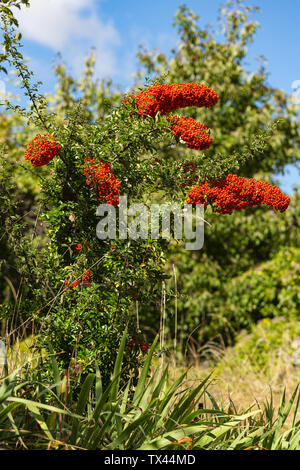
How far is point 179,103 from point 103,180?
806 millimetres

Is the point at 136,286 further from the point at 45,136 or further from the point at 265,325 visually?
→ the point at 265,325

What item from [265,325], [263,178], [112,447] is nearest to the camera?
[112,447]

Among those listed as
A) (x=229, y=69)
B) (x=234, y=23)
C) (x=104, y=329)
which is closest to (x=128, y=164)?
(x=104, y=329)

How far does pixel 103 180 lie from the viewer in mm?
2945

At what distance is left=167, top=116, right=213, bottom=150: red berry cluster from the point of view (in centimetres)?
307

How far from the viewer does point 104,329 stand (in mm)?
2850

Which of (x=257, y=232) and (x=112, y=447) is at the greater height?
(x=257, y=232)

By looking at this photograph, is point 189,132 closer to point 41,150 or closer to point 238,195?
point 238,195

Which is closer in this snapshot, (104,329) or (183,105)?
(104,329)

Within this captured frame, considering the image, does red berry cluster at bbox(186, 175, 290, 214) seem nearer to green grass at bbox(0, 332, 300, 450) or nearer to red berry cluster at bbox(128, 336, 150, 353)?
red berry cluster at bbox(128, 336, 150, 353)

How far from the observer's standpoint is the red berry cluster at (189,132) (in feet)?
10.1

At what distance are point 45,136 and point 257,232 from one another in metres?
4.99

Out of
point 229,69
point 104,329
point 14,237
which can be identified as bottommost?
point 104,329

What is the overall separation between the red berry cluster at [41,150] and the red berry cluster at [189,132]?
812 mm
